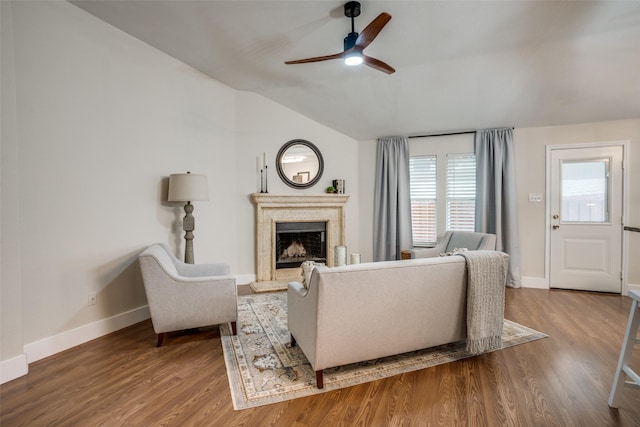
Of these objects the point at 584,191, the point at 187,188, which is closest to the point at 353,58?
the point at 187,188

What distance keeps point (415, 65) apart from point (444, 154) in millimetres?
1901

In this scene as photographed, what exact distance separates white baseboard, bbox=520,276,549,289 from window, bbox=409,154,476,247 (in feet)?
3.33

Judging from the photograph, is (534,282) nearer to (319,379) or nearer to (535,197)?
(535,197)

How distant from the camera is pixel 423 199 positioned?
5.15m

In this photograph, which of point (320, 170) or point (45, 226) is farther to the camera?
point (320, 170)

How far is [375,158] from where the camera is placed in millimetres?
5355

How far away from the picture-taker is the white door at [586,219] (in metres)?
4.09

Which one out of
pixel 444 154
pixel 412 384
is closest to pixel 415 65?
pixel 444 154

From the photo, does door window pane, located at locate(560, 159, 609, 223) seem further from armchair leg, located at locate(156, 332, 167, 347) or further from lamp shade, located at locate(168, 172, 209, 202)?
armchair leg, located at locate(156, 332, 167, 347)

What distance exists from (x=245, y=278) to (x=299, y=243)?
1026 mm

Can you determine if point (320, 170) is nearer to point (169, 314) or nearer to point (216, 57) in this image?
point (216, 57)

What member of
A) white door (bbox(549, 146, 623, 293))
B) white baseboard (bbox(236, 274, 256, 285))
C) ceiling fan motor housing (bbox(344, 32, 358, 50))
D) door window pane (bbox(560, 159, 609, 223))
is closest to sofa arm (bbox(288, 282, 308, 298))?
ceiling fan motor housing (bbox(344, 32, 358, 50))

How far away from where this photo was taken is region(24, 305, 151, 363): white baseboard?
2332 mm

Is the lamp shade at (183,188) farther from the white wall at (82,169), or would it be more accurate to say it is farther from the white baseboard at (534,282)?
the white baseboard at (534,282)
